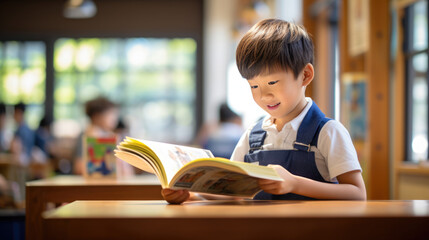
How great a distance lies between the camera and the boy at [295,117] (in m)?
1.32

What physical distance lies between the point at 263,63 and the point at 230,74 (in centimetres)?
807

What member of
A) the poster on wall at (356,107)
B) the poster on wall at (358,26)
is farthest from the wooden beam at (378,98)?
the poster on wall at (356,107)

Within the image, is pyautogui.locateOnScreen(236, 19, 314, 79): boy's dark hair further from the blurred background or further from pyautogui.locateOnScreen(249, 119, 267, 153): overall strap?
the blurred background

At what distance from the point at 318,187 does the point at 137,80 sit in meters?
8.80

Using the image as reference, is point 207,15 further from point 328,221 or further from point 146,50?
point 328,221

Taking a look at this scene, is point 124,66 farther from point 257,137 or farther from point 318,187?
point 318,187

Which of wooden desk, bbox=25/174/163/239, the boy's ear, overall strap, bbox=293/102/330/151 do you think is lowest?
wooden desk, bbox=25/174/163/239

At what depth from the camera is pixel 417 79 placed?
136 inches

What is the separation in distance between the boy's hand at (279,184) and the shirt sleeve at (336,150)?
16 centimetres

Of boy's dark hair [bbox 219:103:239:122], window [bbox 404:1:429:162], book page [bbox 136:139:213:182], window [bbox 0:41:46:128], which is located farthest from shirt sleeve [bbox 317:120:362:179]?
window [bbox 0:41:46:128]

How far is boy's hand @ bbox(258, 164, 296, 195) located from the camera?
45.9 inches

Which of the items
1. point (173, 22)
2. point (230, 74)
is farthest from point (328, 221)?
point (173, 22)

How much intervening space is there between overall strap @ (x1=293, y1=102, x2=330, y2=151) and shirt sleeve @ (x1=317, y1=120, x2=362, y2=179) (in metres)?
A: 0.02

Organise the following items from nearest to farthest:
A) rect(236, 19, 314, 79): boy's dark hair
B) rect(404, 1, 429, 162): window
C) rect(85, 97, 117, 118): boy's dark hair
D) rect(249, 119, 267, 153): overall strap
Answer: rect(236, 19, 314, 79): boy's dark hair
rect(249, 119, 267, 153): overall strap
rect(404, 1, 429, 162): window
rect(85, 97, 117, 118): boy's dark hair
